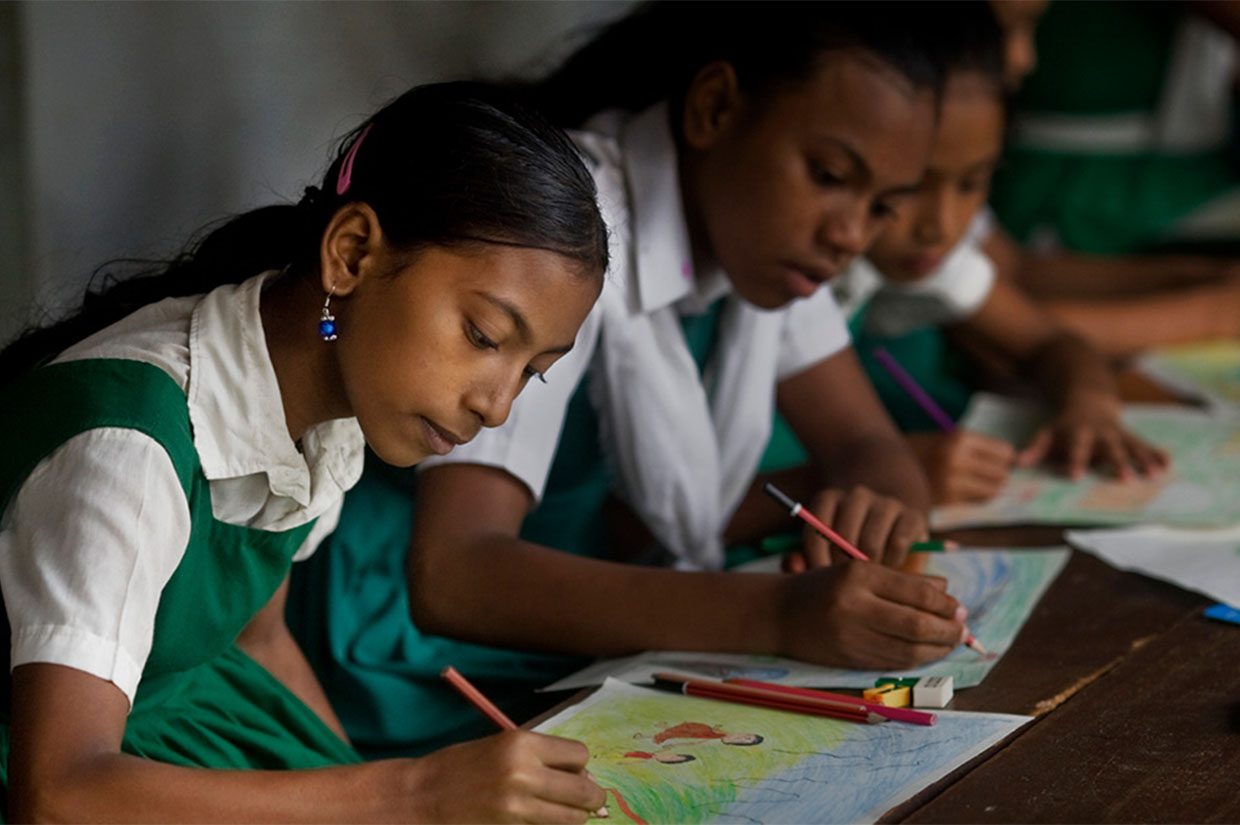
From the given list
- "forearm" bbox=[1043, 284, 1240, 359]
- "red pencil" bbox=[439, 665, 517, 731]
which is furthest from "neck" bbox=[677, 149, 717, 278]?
"forearm" bbox=[1043, 284, 1240, 359]

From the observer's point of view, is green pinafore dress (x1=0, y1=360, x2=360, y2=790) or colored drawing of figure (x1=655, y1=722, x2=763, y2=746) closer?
green pinafore dress (x1=0, y1=360, x2=360, y2=790)

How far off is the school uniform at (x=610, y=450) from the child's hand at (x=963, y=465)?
0.20 metres

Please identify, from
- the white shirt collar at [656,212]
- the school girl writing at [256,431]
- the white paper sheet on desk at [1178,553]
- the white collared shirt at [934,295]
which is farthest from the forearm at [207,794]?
the white collared shirt at [934,295]

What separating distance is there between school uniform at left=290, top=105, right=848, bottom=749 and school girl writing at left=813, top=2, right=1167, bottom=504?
0.81 feet

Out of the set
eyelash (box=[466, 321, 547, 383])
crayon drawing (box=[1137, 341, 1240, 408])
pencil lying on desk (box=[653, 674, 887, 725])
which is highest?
eyelash (box=[466, 321, 547, 383])

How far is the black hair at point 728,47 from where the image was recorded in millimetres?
1425

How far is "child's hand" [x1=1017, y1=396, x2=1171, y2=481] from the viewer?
5.70ft

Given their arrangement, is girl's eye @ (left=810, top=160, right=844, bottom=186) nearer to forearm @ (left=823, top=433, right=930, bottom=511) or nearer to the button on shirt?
the button on shirt

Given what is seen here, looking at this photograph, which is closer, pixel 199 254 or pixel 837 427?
pixel 199 254

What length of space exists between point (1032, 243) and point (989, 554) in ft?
5.15

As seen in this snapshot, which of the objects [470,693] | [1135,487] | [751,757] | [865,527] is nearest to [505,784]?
[470,693]

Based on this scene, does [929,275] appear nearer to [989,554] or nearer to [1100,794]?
[989,554]

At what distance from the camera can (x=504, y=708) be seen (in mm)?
1248

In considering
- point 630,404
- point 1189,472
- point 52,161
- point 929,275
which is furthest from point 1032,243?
point 52,161
